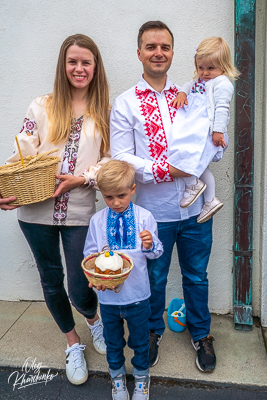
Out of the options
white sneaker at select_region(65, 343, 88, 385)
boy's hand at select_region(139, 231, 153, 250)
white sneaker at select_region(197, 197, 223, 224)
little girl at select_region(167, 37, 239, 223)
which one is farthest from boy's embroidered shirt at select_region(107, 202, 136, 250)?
white sneaker at select_region(65, 343, 88, 385)

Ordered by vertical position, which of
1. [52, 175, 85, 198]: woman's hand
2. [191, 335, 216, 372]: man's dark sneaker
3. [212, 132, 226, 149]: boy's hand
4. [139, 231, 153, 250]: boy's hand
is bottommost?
[191, 335, 216, 372]: man's dark sneaker

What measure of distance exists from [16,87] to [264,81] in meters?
2.03

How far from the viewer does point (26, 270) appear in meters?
3.57

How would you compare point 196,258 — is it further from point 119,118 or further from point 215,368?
point 119,118

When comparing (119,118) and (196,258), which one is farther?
(196,258)

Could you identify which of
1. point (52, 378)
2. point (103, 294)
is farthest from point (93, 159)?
point (52, 378)

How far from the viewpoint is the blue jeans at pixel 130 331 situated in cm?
220

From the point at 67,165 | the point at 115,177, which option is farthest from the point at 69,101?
the point at 115,177

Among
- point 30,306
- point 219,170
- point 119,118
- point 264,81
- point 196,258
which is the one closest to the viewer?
point 119,118

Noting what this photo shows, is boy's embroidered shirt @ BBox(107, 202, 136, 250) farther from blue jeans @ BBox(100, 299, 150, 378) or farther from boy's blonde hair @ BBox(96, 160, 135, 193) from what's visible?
blue jeans @ BBox(100, 299, 150, 378)

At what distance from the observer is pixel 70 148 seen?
2.38 meters

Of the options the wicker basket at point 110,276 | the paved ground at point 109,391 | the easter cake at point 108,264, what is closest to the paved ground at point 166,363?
the paved ground at point 109,391

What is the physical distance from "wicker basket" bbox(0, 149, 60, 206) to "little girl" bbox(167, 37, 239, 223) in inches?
28.9

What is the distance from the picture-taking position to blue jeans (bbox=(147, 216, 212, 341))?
2.51 metres
